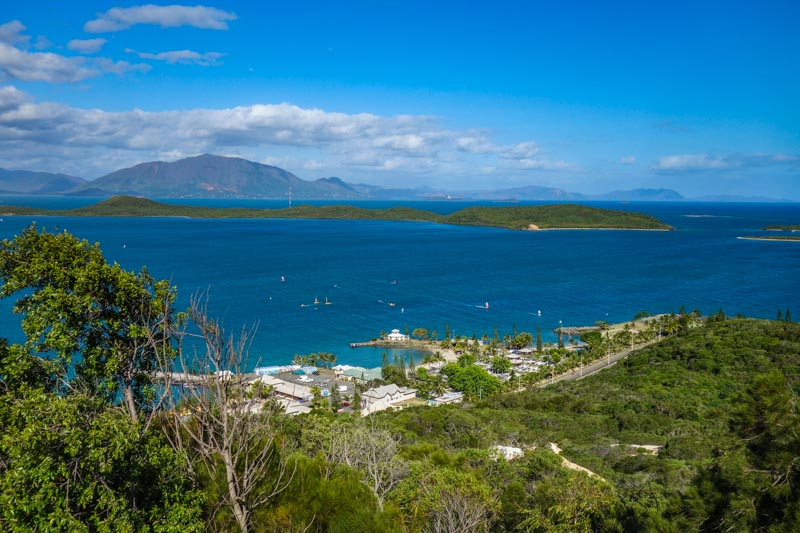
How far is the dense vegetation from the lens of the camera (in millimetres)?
4719

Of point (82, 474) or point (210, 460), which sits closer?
point (82, 474)

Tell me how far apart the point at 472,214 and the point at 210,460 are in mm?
175936

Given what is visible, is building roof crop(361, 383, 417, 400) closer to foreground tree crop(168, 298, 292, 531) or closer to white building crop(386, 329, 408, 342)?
white building crop(386, 329, 408, 342)

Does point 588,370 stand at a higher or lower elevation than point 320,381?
higher


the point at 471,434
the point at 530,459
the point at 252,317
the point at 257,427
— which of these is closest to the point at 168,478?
the point at 257,427

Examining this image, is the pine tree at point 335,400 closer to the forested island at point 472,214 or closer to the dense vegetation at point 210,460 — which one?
the dense vegetation at point 210,460

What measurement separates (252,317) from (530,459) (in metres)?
39.4

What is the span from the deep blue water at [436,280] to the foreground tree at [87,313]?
71.0 ft

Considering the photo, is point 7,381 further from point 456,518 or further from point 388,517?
point 456,518

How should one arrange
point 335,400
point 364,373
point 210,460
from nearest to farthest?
point 210,460 < point 335,400 < point 364,373

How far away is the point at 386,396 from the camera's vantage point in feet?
105

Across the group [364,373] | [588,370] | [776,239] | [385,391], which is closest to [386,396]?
[385,391]

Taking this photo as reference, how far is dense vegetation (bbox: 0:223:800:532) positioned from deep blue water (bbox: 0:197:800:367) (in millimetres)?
21185

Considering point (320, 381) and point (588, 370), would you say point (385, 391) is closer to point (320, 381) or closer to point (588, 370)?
point (320, 381)
